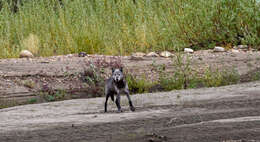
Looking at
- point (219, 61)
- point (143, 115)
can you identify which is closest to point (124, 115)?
point (143, 115)

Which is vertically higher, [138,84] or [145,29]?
[145,29]

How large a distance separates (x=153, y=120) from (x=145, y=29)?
8.10 m

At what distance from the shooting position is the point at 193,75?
407 inches

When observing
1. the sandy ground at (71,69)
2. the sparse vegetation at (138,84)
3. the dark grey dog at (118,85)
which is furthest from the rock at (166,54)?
the dark grey dog at (118,85)

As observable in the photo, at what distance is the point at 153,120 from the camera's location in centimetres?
572

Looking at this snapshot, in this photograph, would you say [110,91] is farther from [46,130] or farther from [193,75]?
[193,75]

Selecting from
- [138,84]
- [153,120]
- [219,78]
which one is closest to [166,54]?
[138,84]

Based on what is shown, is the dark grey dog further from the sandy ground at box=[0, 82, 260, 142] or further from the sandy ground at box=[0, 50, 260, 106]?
the sandy ground at box=[0, 50, 260, 106]

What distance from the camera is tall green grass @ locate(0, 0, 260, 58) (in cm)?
1264

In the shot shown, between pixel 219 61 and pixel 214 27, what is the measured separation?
7.24 ft

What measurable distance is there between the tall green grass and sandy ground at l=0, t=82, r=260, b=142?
4375 millimetres

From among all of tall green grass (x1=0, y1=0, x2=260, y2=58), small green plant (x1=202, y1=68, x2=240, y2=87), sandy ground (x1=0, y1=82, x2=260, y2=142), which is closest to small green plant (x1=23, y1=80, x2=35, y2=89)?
sandy ground (x1=0, y1=82, x2=260, y2=142)

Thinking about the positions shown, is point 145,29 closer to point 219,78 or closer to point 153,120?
point 219,78

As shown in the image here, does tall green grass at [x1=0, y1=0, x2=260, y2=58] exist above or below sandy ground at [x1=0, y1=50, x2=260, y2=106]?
above
